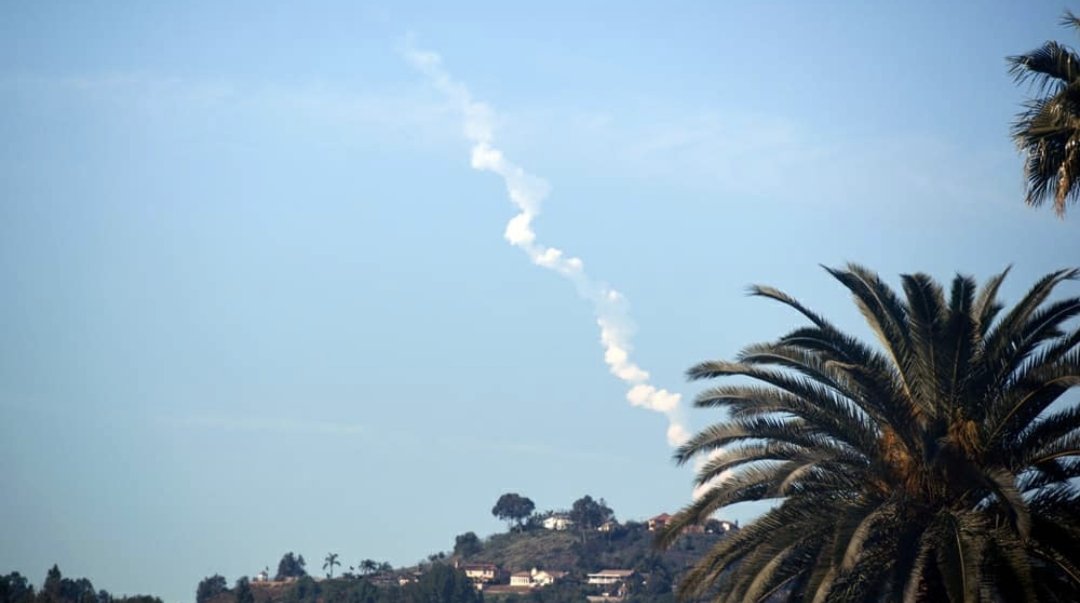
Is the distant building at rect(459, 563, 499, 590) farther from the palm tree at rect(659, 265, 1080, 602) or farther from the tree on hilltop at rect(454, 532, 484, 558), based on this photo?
the palm tree at rect(659, 265, 1080, 602)

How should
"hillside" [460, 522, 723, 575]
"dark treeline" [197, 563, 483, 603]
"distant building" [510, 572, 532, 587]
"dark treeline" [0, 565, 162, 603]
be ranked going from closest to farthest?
"dark treeline" [0, 565, 162, 603]
"dark treeline" [197, 563, 483, 603]
"hillside" [460, 522, 723, 575]
"distant building" [510, 572, 532, 587]

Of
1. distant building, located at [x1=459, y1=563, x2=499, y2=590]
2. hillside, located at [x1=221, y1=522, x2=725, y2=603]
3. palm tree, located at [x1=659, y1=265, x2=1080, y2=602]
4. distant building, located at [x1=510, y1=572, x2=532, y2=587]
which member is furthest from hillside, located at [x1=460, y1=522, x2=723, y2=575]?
palm tree, located at [x1=659, y1=265, x2=1080, y2=602]

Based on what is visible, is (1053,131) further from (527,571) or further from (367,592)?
(527,571)

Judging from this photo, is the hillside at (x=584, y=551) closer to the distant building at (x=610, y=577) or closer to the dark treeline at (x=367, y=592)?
the distant building at (x=610, y=577)

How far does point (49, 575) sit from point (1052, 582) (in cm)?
8983

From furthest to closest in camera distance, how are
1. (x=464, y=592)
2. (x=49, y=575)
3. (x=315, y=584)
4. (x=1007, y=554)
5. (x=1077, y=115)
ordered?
(x=315, y=584)
(x=464, y=592)
(x=49, y=575)
(x=1007, y=554)
(x=1077, y=115)

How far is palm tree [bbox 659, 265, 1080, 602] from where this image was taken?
84.6 ft

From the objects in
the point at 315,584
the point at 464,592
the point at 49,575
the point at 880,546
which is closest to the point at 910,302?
the point at 880,546

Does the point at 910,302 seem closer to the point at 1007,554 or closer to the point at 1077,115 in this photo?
the point at 1007,554

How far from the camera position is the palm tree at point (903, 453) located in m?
25.8

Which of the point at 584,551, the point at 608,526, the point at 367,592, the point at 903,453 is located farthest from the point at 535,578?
the point at 903,453

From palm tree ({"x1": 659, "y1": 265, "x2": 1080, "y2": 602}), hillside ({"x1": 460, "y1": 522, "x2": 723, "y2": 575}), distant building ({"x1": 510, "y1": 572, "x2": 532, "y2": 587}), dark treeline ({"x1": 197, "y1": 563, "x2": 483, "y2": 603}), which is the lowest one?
palm tree ({"x1": 659, "y1": 265, "x2": 1080, "y2": 602})

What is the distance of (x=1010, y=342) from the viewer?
26.9 meters

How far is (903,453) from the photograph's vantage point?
89.1ft
